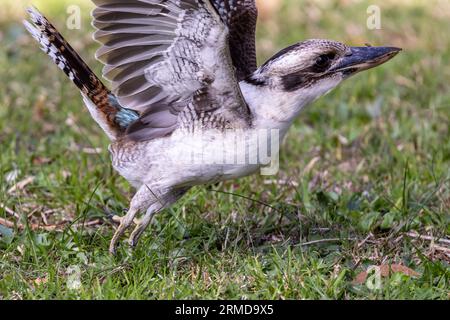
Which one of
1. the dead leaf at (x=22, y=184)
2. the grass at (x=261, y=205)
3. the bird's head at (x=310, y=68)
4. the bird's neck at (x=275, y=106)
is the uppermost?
the bird's head at (x=310, y=68)

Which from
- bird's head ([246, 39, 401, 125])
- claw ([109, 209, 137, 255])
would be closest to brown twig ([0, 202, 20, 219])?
claw ([109, 209, 137, 255])

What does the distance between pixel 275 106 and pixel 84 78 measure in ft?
3.82

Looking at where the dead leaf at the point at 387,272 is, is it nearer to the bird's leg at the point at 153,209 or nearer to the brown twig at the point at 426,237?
the brown twig at the point at 426,237

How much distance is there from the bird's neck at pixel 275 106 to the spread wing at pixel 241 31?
379 millimetres

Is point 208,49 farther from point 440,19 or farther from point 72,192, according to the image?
point 440,19

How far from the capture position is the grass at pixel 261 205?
14.6ft

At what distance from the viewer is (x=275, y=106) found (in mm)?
4605

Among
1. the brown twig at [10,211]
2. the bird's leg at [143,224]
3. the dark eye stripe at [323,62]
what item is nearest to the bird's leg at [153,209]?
the bird's leg at [143,224]

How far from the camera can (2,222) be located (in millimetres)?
5250

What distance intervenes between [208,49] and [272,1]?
5888 millimetres

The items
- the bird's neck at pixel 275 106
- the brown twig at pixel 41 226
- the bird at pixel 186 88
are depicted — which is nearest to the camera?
the bird at pixel 186 88

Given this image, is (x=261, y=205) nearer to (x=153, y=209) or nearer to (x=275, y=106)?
(x=153, y=209)
